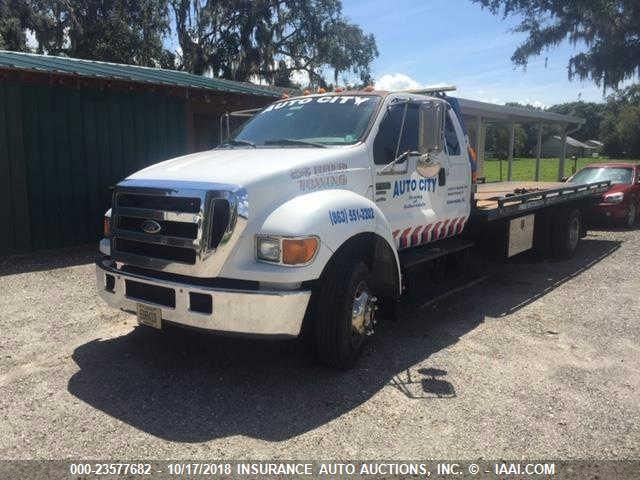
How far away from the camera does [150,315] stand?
421cm

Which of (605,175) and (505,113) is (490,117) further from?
(605,175)

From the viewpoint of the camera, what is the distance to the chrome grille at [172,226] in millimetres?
3898

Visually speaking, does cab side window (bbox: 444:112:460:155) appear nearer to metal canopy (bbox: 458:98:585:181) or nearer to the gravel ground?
the gravel ground

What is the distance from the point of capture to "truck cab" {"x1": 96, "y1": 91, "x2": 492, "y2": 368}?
389cm

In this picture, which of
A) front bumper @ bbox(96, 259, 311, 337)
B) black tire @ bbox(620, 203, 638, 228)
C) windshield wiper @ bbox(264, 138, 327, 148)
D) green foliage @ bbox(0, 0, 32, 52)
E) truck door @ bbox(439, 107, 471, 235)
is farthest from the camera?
green foliage @ bbox(0, 0, 32, 52)

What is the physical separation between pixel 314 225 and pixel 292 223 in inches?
6.3

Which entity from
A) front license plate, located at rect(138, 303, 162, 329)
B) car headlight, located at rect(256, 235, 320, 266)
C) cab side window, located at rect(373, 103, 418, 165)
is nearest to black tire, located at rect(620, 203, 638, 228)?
cab side window, located at rect(373, 103, 418, 165)

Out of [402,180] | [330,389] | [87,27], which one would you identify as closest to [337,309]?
[330,389]

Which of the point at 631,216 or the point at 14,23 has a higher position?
the point at 14,23

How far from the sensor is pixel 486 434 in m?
3.62

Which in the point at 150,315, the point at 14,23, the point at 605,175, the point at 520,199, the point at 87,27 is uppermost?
the point at 87,27

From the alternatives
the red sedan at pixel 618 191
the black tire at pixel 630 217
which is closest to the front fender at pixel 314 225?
the red sedan at pixel 618 191

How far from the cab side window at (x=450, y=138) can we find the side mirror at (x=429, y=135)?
58 centimetres

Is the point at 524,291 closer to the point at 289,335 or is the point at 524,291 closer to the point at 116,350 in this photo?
the point at 289,335
